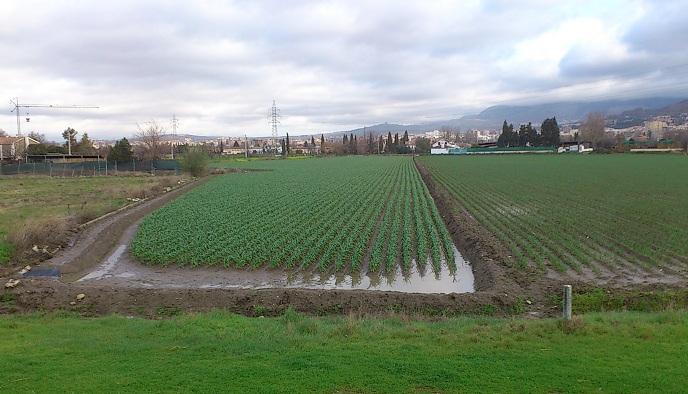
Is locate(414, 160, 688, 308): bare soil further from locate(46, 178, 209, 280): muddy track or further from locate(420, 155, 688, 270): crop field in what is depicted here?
locate(46, 178, 209, 280): muddy track

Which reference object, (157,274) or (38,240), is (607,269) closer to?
(157,274)

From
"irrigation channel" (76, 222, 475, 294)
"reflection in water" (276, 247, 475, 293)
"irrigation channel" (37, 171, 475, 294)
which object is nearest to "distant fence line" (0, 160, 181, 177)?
"irrigation channel" (37, 171, 475, 294)

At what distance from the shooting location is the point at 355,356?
24.4 ft

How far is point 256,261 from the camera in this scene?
17.9 meters

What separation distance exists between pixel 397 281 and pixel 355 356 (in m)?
8.50

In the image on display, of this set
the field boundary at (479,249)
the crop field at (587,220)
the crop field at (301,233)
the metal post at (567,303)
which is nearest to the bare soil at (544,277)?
the field boundary at (479,249)

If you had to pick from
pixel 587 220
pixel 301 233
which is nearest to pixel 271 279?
pixel 301 233

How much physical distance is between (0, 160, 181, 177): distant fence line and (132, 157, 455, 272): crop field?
119 feet

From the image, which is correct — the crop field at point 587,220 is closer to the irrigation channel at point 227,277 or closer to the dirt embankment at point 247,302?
the irrigation channel at point 227,277

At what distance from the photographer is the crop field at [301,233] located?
1822 centimetres

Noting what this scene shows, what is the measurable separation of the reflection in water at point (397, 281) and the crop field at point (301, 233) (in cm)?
72

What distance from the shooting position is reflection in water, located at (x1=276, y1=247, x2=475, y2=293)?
15.1 m

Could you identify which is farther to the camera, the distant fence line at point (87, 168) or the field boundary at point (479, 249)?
the distant fence line at point (87, 168)

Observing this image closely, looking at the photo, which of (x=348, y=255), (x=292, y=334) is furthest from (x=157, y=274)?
(x=292, y=334)
